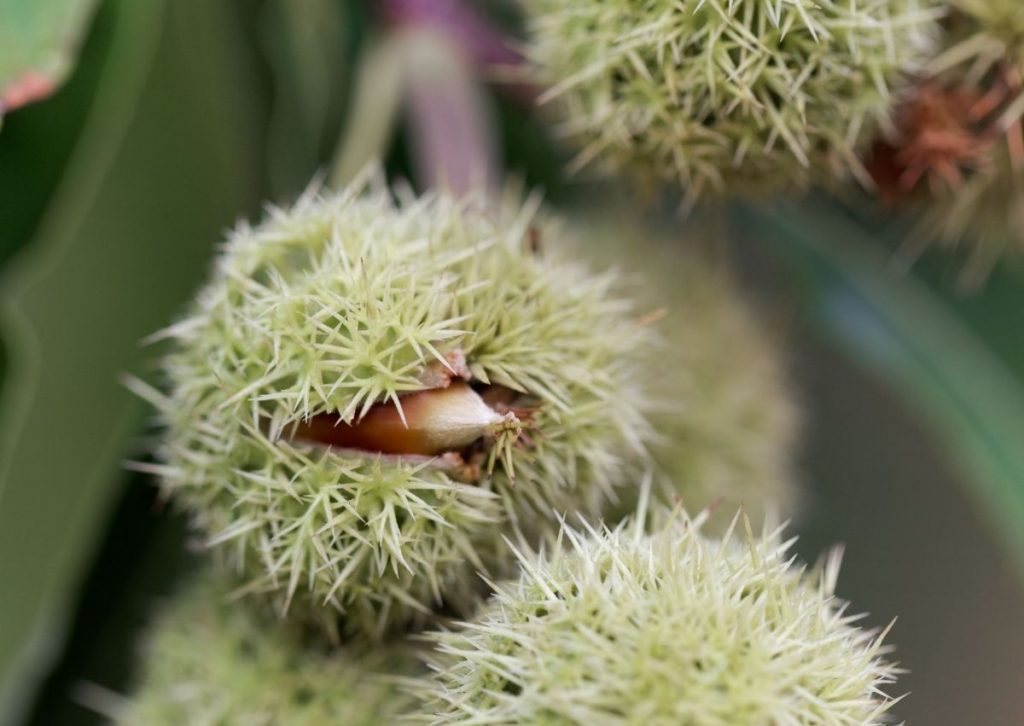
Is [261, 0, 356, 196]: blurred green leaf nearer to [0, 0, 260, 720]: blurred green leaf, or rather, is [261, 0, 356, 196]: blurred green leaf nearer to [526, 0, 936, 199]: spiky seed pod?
[0, 0, 260, 720]: blurred green leaf

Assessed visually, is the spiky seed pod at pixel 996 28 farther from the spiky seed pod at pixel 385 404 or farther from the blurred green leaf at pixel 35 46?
the blurred green leaf at pixel 35 46

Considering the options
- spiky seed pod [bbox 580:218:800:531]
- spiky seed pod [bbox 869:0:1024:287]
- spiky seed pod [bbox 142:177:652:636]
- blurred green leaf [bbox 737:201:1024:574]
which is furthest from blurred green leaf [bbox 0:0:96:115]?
blurred green leaf [bbox 737:201:1024:574]

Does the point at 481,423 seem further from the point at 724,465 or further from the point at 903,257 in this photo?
the point at 903,257

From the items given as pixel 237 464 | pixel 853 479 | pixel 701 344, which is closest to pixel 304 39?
pixel 701 344

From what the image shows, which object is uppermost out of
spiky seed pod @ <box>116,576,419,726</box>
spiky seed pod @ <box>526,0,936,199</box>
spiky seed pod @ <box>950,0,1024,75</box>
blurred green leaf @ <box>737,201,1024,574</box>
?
spiky seed pod @ <box>950,0,1024,75</box>

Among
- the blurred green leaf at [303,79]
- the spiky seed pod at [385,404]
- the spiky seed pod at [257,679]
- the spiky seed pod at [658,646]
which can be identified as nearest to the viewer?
the spiky seed pod at [658,646]

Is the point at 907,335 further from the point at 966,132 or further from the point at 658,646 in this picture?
the point at 658,646

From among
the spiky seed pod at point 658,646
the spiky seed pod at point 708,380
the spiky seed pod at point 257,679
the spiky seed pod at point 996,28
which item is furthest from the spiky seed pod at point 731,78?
the spiky seed pod at point 257,679
